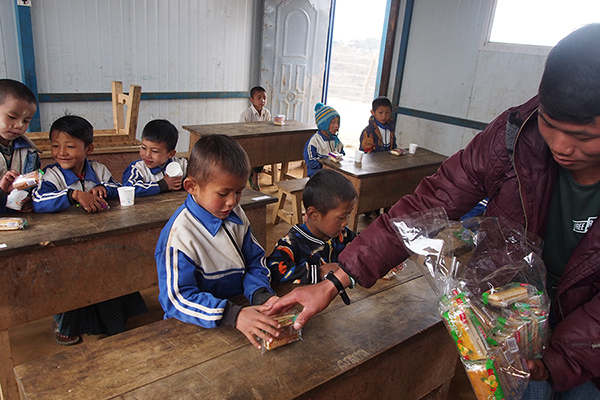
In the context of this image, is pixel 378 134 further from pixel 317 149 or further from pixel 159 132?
pixel 159 132

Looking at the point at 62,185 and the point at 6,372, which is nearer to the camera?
the point at 6,372

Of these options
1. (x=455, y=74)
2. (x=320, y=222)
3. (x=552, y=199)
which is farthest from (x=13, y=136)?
(x=455, y=74)

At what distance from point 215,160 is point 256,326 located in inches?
22.3

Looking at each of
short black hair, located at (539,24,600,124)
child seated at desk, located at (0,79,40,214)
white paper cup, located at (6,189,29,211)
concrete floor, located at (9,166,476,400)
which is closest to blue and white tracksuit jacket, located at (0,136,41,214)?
child seated at desk, located at (0,79,40,214)

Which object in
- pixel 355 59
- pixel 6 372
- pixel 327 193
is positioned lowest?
pixel 6 372

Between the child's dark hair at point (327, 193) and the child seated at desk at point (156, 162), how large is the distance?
1.05 m

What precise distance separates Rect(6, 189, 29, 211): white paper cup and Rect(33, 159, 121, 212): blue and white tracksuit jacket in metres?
0.06

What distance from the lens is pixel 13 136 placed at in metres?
2.29

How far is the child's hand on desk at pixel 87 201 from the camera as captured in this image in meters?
2.18

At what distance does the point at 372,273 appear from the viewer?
1411 mm

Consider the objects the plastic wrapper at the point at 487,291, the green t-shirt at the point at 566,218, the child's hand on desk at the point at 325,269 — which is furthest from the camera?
the child's hand on desk at the point at 325,269

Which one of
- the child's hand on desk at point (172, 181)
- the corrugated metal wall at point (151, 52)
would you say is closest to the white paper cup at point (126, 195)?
the child's hand on desk at point (172, 181)

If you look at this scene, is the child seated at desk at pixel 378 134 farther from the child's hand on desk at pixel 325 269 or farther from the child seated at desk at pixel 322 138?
the child's hand on desk at pixel 325 269

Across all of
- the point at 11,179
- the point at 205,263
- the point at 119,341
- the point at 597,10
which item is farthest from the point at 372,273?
the point at 597,10
